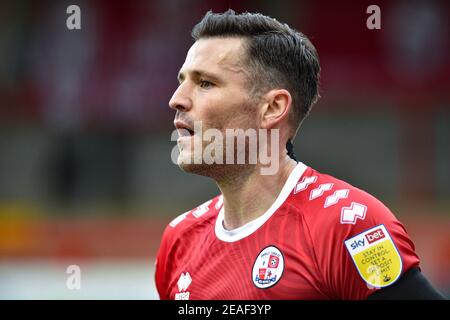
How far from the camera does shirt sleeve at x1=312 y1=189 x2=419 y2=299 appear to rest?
8.95ft

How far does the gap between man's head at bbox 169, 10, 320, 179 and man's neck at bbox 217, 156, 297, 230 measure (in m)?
0.18

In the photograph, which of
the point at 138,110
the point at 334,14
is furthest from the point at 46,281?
the point at 334,14

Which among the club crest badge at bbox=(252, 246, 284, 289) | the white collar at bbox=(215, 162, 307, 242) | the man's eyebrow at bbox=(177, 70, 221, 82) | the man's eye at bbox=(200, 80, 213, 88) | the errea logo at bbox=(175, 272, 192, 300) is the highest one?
the man's eyebrow at bbox=(177, 70, 221, 82)

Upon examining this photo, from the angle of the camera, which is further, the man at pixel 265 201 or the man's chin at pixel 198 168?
the man's chin at pixel 198 168

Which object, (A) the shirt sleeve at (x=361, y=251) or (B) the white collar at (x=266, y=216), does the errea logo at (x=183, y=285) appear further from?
(A) the shirt sleeve at (x=361, y=251)

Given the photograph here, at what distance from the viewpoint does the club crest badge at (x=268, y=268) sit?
2.94 meters

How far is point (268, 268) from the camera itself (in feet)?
9.77

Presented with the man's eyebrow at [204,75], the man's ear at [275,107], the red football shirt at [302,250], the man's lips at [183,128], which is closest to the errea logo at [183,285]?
the red football shirt at [302,250]

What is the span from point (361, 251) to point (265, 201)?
60 centimetres

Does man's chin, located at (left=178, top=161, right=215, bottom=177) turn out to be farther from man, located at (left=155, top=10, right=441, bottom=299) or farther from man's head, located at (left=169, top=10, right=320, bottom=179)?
man's head, located at (left=169, top=10, right=320, bottom=179)

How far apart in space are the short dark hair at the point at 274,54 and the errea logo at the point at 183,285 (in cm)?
83

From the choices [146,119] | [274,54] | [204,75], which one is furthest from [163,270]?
[146,119]

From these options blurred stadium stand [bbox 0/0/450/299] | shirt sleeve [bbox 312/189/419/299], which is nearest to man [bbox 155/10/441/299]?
shirt sleeve [bbox 312/189/419/299]

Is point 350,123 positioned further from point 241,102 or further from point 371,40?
point 241,102
